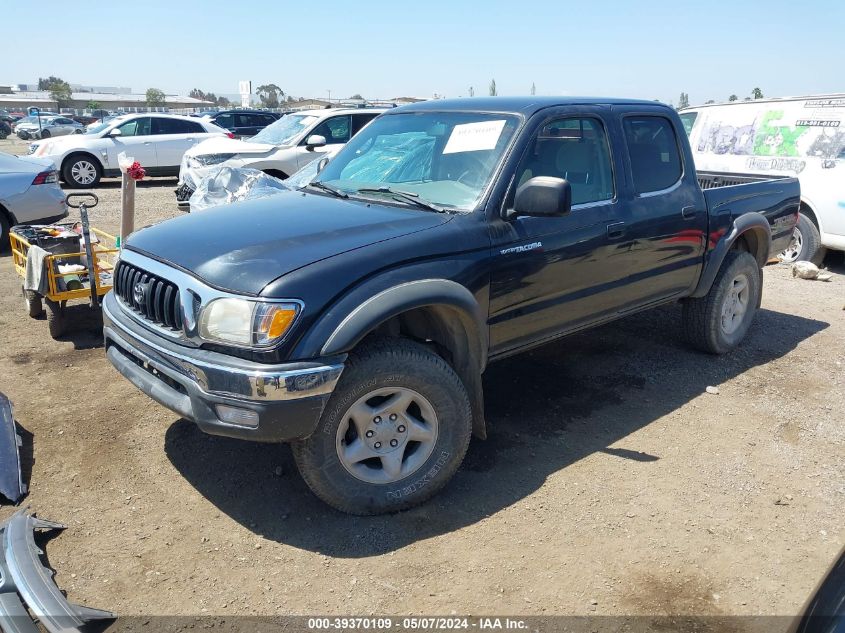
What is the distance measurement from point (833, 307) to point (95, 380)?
7006 mm

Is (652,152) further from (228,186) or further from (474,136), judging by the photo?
(228,186)

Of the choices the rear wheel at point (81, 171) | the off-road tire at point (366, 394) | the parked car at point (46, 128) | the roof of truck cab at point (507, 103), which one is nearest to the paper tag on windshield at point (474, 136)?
the roof of truck cab at point (507, 103)

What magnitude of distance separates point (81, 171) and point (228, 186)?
31.7 feet

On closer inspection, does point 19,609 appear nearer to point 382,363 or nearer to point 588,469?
point 382,363

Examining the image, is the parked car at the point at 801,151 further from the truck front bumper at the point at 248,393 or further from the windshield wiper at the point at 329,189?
the truck front bumper at the point at 248,393

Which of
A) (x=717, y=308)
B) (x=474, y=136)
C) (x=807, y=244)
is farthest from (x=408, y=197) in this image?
(x=807, y=244)

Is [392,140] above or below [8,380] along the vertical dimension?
above

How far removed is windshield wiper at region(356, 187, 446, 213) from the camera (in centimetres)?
360

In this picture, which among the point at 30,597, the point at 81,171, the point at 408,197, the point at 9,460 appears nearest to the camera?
the point at 30,597

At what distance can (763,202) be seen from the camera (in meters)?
5.48

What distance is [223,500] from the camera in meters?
3.43

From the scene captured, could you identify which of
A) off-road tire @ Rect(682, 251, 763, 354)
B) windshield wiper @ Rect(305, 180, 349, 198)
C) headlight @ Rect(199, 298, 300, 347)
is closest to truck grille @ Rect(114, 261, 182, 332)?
headlight @ Rect(199, 298, 300, 347)

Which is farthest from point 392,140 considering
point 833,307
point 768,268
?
point 768,268

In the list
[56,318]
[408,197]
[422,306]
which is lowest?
[56,318]
